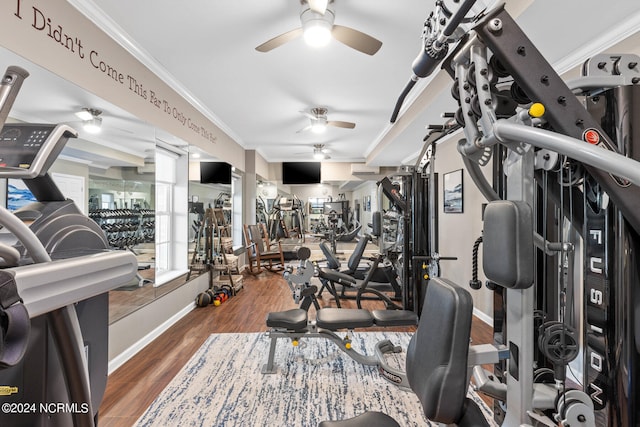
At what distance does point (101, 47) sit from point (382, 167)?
21.4ft

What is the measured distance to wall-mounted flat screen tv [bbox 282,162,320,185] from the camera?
7.77m

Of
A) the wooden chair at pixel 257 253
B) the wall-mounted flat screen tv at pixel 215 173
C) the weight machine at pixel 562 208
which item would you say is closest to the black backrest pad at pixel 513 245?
the weight machine at pixel 562 208

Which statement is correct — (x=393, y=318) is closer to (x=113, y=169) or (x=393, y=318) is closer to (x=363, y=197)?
(x=113, y=169)

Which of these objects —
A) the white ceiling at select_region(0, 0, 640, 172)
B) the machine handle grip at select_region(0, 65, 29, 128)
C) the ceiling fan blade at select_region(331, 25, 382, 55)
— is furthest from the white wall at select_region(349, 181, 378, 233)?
the machine handle grip at select_region(0, 65, 29, 128)

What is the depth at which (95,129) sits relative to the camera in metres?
2.23

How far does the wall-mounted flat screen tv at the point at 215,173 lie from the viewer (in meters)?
4.59

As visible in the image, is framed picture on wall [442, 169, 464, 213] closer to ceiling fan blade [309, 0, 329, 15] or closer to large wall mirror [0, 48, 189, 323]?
ceiling fan blade [309, 0, 329, 15]

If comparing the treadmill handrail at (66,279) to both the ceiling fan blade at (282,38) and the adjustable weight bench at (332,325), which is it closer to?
the adjustable weight bench at (332,325)

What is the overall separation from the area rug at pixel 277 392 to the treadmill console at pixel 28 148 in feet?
5.73

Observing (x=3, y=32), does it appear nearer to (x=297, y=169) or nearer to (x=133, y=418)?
(x=133, y=418)

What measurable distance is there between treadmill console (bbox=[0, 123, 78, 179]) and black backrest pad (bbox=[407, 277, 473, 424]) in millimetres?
1260

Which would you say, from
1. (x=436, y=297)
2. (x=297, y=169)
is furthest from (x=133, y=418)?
(x=297, y=169)

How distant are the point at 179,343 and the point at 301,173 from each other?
5.45 metres

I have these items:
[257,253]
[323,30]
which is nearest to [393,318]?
[323,30]
